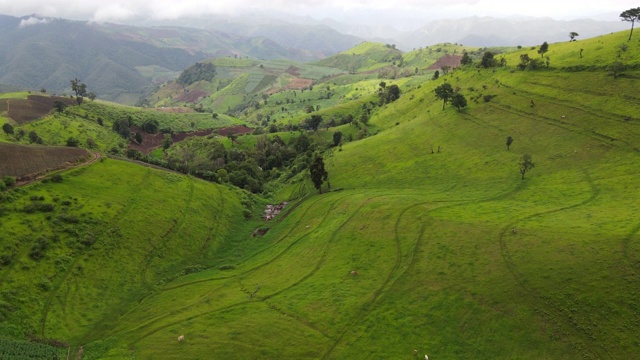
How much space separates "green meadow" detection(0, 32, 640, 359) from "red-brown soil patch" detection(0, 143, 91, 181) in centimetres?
584

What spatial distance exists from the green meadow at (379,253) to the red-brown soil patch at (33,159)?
5.84 meters

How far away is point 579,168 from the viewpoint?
3401 inches

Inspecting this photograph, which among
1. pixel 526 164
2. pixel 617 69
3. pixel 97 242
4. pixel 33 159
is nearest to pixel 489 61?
pixel 617 69

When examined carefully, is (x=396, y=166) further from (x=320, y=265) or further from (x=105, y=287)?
(x=105, y=287)

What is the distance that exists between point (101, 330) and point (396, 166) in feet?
277

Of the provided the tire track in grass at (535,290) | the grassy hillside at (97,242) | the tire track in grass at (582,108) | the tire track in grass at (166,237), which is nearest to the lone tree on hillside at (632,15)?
the tire track in grass at (582,108)

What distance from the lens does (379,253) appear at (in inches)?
2611

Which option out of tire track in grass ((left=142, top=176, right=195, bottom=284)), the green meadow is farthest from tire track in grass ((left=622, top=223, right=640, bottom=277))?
tire track in grass ((left=142, top=176, right=195, bottom=284))

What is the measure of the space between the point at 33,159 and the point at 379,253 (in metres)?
84.8

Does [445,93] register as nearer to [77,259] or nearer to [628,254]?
[628,254]

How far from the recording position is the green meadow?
48.2 m

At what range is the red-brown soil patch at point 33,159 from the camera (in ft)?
279

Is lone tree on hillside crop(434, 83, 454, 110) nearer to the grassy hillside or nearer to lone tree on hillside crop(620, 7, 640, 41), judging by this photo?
lone tree on hillside crop(620, 7, 640, 41)

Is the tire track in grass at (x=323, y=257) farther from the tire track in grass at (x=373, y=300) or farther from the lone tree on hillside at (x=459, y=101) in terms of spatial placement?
the lone tree on hillside at (x=459, y=101)
